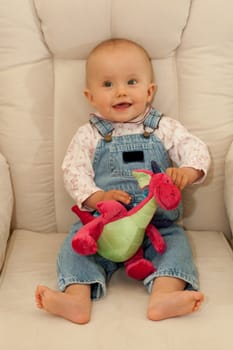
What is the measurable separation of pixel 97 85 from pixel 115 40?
0.38 ft

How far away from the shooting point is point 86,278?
119cm

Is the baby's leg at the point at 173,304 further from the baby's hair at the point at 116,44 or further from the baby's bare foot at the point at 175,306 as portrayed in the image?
the baby's hair at the point at 116,44

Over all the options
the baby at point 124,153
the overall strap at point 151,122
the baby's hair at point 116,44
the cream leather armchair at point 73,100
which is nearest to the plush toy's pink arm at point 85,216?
the baby at point 124,153

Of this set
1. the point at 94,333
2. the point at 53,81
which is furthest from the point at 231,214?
the point at 53,81

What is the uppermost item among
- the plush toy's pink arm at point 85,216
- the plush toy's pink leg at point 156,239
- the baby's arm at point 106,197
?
the baby's arm at point 106,197

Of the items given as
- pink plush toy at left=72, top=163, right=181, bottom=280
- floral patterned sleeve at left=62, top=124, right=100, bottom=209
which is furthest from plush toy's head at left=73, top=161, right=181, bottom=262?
floral patterned sleeve at left=62, top=124, right=100, bottom=209

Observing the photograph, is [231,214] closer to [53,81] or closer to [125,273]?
[125,273]

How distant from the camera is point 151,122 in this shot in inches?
53.9

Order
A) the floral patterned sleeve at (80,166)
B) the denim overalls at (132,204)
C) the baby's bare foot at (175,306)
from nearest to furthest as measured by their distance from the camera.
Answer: the baby's bare foot at (175,306) → the denim overalls at (132,204) → the floral patterned sleeve at (80,166)

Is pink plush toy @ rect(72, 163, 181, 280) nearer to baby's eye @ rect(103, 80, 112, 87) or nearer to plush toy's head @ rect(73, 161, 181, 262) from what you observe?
plush toy's head @ rect(73, 161, 181, 262)

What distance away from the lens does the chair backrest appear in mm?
1376

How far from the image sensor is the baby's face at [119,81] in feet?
4.33

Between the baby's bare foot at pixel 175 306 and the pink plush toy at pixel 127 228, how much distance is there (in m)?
0.12

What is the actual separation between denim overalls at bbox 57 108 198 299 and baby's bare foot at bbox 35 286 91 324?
60 mm
